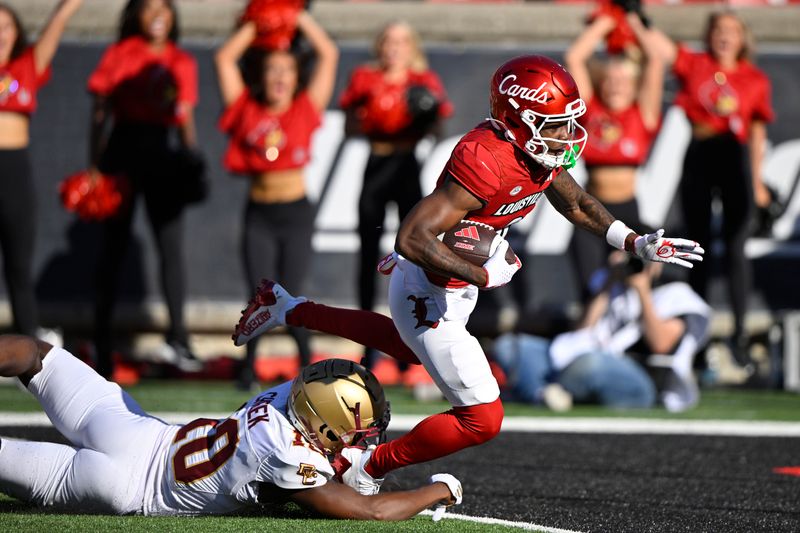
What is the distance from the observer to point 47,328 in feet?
32.7

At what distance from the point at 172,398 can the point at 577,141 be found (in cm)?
433

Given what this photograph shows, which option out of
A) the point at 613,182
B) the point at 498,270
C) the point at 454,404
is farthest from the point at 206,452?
the point at 613,182

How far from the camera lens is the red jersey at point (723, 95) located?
9.03 m

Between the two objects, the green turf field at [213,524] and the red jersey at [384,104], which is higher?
the red jersey at [384,104]

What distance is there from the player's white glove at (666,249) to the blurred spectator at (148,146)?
473cm

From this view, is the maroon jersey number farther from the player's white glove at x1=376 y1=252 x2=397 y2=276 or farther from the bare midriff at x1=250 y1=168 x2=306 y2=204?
the bare midriff at x1=250 y1=168 x2=306 y2=204

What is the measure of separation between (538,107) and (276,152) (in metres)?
4.29

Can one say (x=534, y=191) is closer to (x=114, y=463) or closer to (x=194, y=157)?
(x=114, y=463)

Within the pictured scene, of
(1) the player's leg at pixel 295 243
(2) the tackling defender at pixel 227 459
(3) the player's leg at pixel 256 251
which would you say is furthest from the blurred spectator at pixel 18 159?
(2) the tackling defender at pixel 227 459

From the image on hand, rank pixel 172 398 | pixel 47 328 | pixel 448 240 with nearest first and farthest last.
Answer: pixel 448 240 < pixel 172 398 < pixel 47 328

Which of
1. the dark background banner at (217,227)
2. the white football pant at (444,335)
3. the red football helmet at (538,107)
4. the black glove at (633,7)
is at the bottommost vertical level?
the dark background banner at (217,227)

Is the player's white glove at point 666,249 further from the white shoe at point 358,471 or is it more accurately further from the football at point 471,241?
the white shoe at point 358,471

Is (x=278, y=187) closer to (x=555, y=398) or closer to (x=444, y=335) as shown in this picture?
(x=555, y=398)

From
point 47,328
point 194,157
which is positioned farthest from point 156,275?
point 194,157
